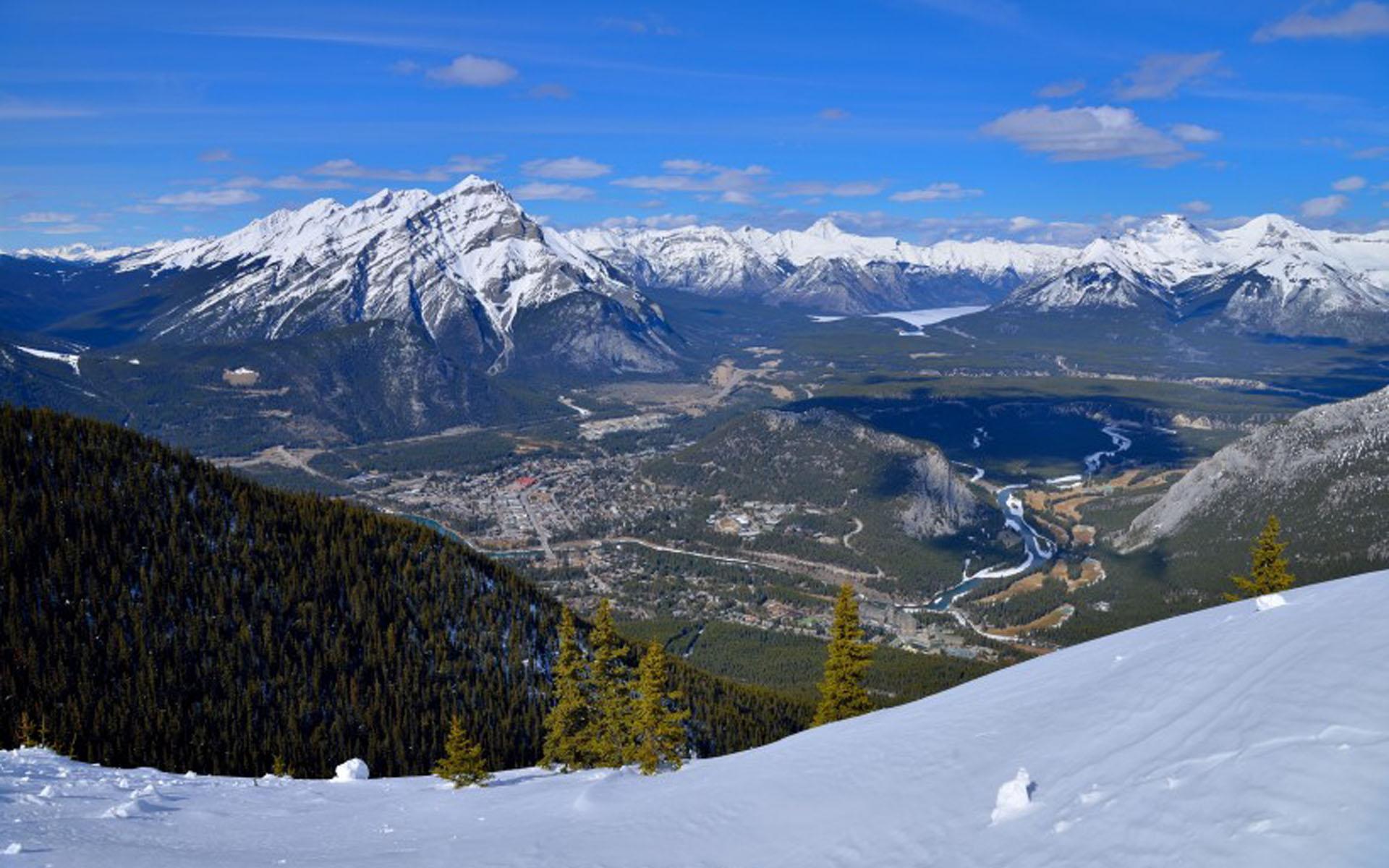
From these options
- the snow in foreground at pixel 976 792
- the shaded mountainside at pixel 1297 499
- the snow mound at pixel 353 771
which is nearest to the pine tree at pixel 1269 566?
the snow in foreground at pixel 976 792

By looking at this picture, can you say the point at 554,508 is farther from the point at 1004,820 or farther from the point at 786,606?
the point at 1004,820

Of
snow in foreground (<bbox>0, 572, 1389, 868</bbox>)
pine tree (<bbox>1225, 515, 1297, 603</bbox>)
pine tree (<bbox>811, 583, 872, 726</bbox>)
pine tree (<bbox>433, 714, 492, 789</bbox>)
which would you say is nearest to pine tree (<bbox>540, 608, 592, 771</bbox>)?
pine tree (<bbox>433, 714, 492, 789</bbox>)

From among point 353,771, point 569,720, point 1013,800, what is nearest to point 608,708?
point 569,720

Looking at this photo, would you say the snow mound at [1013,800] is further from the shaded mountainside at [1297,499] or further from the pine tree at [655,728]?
the shaded mountainside at [1297,499]

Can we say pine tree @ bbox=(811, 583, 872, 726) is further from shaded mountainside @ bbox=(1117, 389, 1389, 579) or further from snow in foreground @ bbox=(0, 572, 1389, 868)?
shaded mountainside @ bbox=(1117, 389, 1389, 579)

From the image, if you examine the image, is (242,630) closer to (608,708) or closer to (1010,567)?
(608,708)
